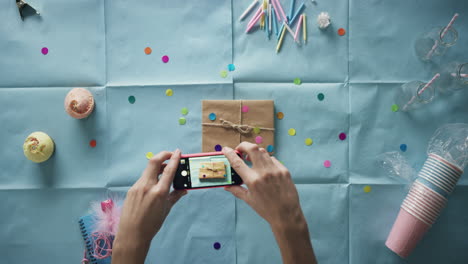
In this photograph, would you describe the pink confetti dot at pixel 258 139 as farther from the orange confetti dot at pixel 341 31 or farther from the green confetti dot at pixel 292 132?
the orange confetti dot at pixel 341 31

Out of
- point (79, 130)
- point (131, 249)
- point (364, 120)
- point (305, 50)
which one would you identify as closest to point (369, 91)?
point (364, 120)

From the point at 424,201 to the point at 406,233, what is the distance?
0.10m

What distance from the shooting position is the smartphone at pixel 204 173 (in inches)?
29.6

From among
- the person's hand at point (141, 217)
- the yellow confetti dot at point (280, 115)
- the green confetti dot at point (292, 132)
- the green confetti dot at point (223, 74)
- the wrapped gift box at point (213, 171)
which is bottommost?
the person's hand at point (141, 217)

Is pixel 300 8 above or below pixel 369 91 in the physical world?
above

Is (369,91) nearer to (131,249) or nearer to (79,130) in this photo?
(131,249)

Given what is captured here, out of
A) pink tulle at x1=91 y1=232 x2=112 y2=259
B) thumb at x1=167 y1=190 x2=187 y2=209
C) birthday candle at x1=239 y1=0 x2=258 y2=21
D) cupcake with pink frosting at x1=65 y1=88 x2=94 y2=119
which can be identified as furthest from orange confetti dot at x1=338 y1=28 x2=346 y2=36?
pink tulle at x1=91 y1=232 x2=112 y2=259

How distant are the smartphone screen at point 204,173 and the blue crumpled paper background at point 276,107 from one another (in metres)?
0.16

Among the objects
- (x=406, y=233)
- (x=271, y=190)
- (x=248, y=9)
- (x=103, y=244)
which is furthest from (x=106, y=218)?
(x=406, y=233)

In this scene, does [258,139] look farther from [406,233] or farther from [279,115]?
[406,233]

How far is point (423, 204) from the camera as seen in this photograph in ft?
2.69

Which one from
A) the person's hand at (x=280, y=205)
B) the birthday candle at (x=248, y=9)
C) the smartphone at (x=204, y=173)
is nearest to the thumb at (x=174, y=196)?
the smartphone at (x=204, y=173)

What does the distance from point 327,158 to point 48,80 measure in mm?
883

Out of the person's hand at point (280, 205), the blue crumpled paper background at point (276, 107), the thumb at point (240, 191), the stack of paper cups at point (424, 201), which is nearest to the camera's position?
the person's hand at point (280, 205)
